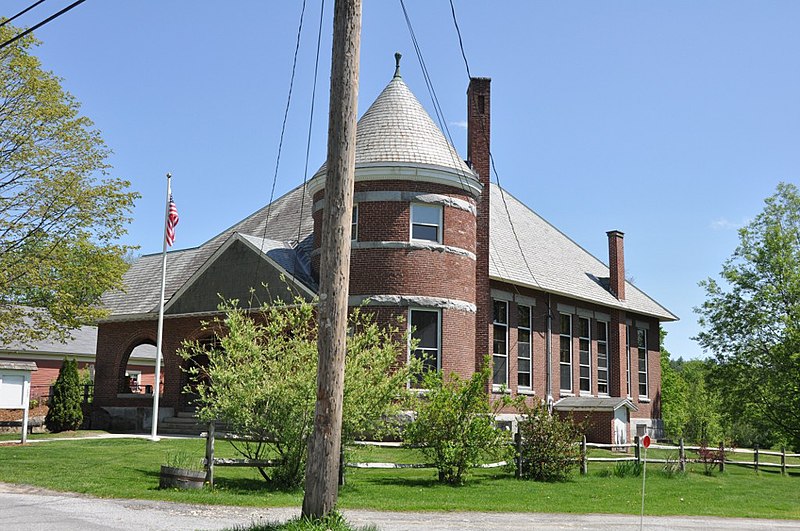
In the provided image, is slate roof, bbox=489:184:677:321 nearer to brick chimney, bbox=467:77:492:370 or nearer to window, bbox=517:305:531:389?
brick chimney, bbox=467:77:492:370

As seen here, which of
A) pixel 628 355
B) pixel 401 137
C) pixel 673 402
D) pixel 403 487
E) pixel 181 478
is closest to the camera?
pixel 181 478

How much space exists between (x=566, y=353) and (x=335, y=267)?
24.4m

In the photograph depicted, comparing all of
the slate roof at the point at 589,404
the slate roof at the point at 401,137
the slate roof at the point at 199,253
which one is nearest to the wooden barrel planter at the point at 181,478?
the slate roof at the point at 401,137

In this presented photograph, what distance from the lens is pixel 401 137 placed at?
84.9 feet

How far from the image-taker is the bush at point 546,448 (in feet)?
66.0

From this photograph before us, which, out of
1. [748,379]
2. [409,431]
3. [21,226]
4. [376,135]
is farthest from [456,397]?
[748,379]

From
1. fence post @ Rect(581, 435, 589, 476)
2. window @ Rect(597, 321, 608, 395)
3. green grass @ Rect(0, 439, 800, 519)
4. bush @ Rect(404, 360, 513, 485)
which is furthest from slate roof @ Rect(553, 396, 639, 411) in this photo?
bush @ Rect(404, 360, 513, 485)

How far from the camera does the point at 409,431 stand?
18.3 metres

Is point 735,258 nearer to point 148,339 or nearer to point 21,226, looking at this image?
point 148,339

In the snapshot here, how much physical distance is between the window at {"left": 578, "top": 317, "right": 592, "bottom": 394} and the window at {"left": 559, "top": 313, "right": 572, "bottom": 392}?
896mm

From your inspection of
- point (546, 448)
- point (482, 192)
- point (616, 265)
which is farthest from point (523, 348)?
point (546, 448)

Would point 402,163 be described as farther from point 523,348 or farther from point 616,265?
point 616,265

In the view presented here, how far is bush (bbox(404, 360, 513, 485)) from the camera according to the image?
59.7ft

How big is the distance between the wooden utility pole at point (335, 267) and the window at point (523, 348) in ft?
67.4
